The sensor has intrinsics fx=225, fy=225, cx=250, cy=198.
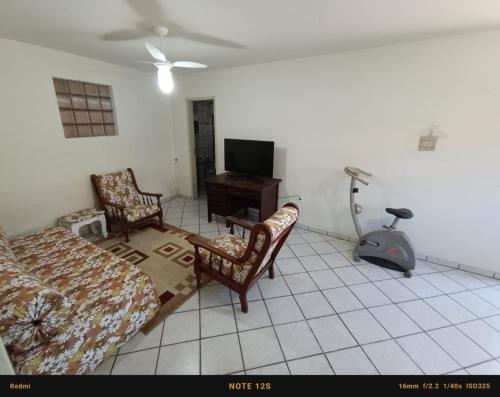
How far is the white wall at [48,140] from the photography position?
8.18ft

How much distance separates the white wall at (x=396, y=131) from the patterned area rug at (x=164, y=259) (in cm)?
186

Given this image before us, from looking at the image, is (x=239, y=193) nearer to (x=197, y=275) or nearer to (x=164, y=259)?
(x=164, y=259)

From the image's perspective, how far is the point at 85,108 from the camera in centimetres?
318

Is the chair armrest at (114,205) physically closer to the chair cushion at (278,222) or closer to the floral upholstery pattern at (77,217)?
the floral upholstery pattern at (77,217)

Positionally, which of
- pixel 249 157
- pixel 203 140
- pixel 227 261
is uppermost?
pixel 203 140

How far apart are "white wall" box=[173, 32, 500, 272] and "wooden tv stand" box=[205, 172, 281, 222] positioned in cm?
38

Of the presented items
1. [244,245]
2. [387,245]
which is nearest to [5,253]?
[244,245]

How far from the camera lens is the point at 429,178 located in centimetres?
254

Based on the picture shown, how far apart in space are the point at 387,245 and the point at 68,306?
2.91 m

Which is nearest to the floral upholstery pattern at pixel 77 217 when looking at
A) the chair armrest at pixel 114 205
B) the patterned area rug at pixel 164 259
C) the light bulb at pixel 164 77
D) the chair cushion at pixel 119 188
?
the chair armrest at pixel 114 205

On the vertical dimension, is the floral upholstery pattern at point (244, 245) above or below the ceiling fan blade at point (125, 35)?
below

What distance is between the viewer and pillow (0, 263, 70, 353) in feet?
3.76
